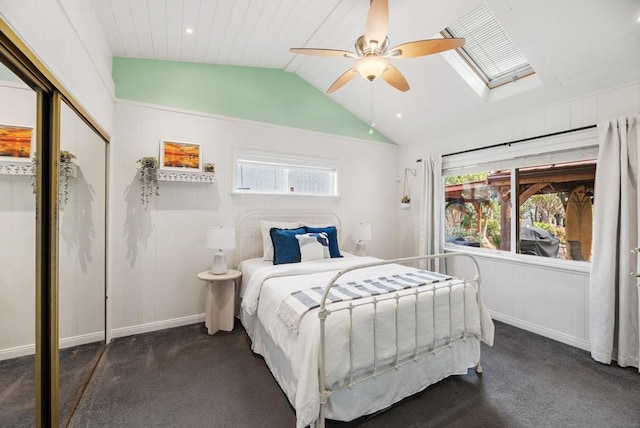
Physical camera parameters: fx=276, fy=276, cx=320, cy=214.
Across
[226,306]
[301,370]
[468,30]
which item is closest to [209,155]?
[226,306]

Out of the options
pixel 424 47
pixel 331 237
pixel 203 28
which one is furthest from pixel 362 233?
pixel 203 28

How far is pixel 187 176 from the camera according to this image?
3.08 metres

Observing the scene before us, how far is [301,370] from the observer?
5.05ft

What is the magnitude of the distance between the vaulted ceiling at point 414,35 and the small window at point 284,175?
119cm

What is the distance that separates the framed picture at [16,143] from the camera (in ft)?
3.86

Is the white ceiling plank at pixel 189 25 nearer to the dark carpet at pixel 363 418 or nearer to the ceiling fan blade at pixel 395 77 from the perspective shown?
the ceiling fan blade at pixel 395 77

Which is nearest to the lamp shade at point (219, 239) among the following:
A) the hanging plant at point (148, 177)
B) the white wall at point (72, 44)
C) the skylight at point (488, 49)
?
the hanging plant at point (148, 177)

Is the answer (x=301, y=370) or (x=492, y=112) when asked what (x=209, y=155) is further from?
(x=492, y=112)

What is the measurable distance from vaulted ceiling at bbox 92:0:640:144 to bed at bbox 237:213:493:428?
2.15 metres

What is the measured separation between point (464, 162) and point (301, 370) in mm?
3454

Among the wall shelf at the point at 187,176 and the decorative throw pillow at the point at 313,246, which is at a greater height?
the wall shelf at the point at 187,176

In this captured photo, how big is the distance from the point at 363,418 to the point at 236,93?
139 inches

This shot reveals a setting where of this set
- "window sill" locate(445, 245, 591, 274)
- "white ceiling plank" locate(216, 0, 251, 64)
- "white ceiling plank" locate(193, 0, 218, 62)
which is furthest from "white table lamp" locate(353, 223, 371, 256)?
"white ceiling plank" locate(193, 0, 218, 62)

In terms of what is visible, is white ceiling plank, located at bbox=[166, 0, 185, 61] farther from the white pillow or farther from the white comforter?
the white comforter
